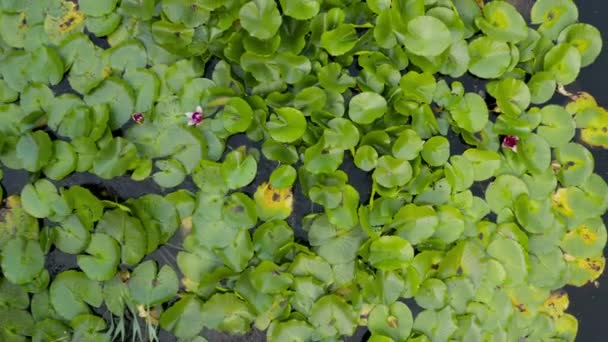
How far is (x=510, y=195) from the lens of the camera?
6.05ft

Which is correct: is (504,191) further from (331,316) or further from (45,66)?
(45,66)

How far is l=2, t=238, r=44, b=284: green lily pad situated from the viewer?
1715mm

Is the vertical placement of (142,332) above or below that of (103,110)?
below

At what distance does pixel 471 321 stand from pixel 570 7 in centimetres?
97

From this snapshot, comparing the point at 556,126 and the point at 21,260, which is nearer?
the point at 21,260

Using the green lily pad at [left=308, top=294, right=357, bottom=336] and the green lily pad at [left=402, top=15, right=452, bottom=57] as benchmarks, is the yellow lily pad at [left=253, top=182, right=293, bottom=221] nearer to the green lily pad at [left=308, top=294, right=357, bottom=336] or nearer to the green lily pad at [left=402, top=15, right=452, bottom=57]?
the green lily pad at [left=308, top=294, right=357, bottom=336]

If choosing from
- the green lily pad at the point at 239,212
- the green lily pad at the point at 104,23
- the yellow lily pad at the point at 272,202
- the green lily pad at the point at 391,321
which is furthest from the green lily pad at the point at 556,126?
the green lily pad at the point at 104,23

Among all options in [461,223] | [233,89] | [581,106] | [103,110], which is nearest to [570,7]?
[581,106]

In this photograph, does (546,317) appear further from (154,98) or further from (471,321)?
(154,98)

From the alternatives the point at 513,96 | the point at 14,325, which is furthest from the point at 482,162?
the point at 14,325

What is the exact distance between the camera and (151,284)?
1774mm

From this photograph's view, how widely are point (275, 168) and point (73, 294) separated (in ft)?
2.19

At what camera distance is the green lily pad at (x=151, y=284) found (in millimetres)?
1770

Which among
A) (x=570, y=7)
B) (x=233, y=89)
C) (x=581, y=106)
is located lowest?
(x=581, y=106)
